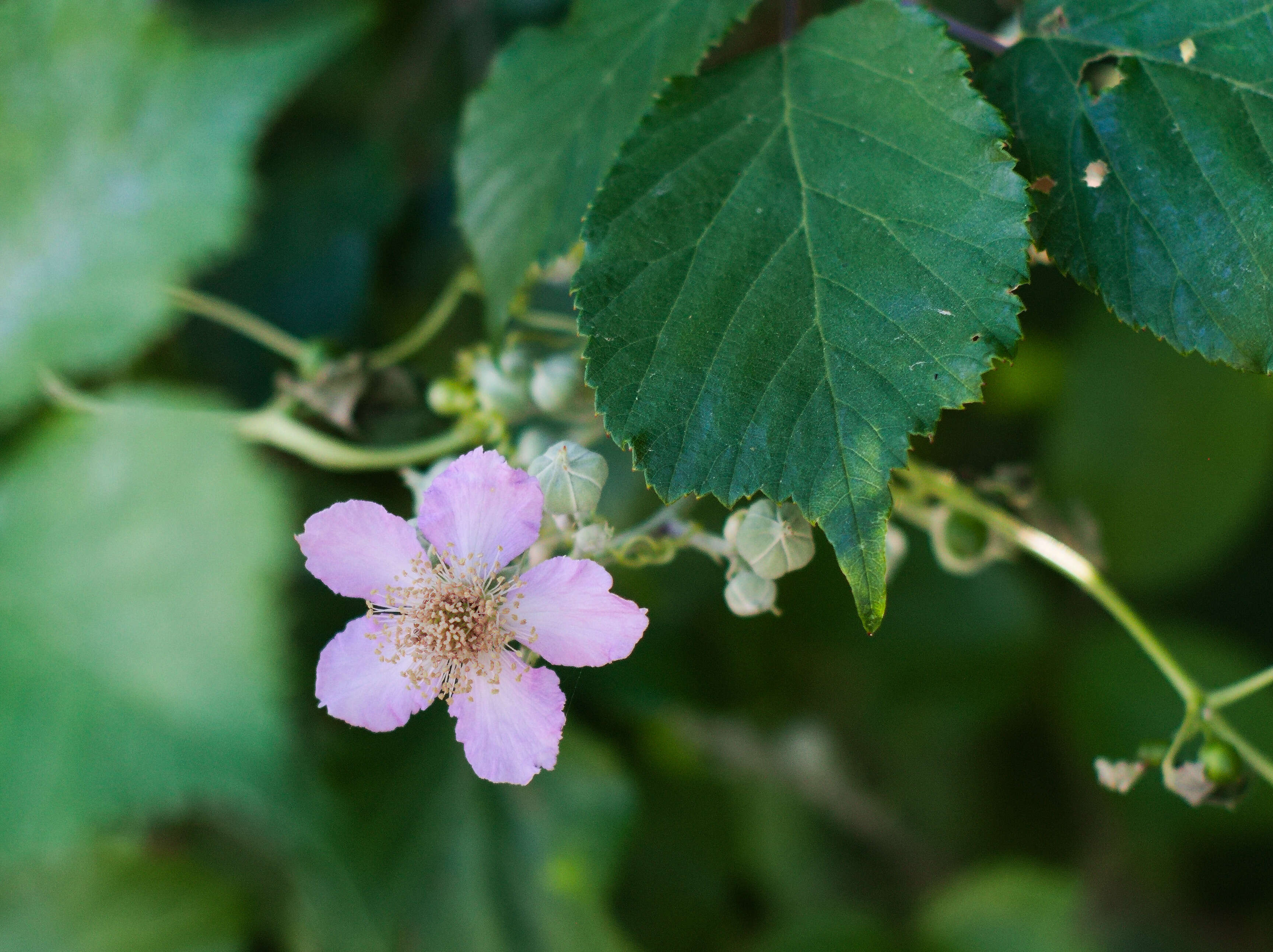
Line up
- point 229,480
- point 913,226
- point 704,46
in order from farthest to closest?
1. point 229,480
2. point 704,46
3. point 913,226

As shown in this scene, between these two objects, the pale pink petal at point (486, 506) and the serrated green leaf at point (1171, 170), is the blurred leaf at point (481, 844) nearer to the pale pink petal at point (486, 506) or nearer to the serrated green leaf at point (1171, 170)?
the pale pink petal at point (486, 506)

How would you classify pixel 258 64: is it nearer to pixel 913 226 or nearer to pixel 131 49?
pixel 131 49

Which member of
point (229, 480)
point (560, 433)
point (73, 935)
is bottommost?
point (73, 935)

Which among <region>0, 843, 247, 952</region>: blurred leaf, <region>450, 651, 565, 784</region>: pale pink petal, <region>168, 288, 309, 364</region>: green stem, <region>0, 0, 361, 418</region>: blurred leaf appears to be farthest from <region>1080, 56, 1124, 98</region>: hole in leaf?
<region>0, 843, 247, 952</region>: blurred leaf

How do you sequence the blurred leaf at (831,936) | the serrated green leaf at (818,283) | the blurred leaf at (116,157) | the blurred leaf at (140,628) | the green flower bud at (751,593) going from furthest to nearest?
the blurred leaf at (831,936)
the blurred leaf at (116,157)
the blurred leaf at (140,628)
the green flower bud at (751,593)
the serrated green leaf at (818,283)

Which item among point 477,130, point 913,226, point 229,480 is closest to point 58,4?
point 229,480

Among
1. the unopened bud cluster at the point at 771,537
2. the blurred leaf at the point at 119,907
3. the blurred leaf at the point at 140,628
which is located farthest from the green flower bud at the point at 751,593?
the blurred leaf at the point at 119,907

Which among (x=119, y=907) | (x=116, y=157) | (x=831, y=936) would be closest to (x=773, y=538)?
(x=831, y=936)
